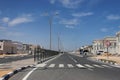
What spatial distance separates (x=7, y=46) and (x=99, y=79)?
14102 cm

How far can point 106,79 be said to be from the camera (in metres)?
15.9

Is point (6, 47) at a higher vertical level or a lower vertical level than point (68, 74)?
higher

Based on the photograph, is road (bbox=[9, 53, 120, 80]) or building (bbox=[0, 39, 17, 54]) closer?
road (bbox=[9, 53, 120, 80])

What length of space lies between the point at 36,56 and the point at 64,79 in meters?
Result: 26.4

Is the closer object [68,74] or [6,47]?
[68,74]

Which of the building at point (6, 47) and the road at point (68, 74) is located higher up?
the building at point (6, 47)

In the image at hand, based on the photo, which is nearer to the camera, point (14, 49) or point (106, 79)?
point (106, 79)

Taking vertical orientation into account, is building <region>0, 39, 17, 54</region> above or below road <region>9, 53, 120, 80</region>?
above

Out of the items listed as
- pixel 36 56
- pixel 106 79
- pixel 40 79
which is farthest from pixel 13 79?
pixel 36 56

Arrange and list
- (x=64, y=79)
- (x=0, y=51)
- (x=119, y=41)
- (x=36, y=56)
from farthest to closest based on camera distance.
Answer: (x=0, y=51), (x=119, y=41), (x=36, y=56), (x=64, y=79)

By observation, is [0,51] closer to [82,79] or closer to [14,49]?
[14,49]

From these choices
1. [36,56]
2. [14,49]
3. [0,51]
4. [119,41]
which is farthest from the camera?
[14,49]

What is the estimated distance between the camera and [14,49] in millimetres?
171125

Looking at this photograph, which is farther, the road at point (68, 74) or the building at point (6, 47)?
the building at point (6, 47)
